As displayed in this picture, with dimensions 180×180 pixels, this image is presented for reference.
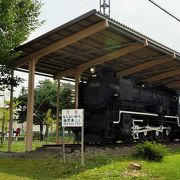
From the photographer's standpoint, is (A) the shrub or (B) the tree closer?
(A) the shrub

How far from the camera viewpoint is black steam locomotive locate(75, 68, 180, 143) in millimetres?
18719

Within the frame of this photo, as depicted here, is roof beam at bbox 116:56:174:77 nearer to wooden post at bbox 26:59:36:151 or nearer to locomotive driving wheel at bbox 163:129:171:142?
locomotive driving wheel at bbox 163:129:171:142

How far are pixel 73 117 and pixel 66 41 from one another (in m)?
5.55

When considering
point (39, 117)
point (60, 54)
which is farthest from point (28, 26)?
point (39, 117)

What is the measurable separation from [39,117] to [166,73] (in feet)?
114

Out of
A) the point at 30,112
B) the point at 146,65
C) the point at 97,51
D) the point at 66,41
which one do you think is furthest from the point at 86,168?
the point at 146,65

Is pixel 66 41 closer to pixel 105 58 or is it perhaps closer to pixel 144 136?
pixel 105 58

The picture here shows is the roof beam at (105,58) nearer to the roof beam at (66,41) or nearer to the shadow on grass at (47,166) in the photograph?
the roof beam at (66,41)

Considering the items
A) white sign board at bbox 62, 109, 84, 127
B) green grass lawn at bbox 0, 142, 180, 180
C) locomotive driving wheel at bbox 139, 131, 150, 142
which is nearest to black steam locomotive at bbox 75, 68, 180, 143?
locomotive driving wheel at bbox 139, 131, 150, 142

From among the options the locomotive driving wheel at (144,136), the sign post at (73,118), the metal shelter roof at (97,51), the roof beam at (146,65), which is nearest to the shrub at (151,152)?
the sign post at (73,118)

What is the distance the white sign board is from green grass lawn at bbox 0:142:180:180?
1.36 meters

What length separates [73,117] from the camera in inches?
562

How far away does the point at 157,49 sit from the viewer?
2036 centimetres

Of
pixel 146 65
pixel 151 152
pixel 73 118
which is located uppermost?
pixel 146 65
